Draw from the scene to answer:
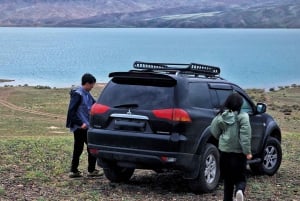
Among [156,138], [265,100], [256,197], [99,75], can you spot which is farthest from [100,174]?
[99,75]

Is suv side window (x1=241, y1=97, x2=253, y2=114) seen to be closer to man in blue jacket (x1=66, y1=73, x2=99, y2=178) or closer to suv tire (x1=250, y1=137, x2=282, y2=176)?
suv tire (x1=250, y1=137, x2=282, y2=176)

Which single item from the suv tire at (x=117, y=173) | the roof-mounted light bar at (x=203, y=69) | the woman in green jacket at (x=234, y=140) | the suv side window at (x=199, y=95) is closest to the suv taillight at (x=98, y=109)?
the suv tire at (x=117, y=173)

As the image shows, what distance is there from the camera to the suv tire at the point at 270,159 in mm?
11695

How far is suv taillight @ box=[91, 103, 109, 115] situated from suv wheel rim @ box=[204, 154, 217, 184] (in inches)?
72.9

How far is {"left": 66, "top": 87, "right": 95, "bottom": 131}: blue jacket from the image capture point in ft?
35.1

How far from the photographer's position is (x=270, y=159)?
39.1ft

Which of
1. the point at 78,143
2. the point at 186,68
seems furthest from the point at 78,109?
the point at 186,68

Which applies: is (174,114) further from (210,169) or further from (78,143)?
(78,143)

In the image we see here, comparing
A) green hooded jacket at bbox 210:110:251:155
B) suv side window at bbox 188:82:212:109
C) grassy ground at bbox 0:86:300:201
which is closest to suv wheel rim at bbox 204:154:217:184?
grassy ground at bbox 0:86:300:201

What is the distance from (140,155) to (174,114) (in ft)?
2.77

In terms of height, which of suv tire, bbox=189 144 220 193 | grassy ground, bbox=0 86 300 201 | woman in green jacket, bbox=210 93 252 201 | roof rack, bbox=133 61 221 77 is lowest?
grassy ground, bbox=0 86 300 201

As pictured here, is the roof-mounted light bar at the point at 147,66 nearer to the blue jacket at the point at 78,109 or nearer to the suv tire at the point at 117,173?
the blue jacket at the point at 78,109

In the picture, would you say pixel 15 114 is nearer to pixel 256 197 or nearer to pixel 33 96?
pixel 33 96

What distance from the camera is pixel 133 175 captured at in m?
11.6
